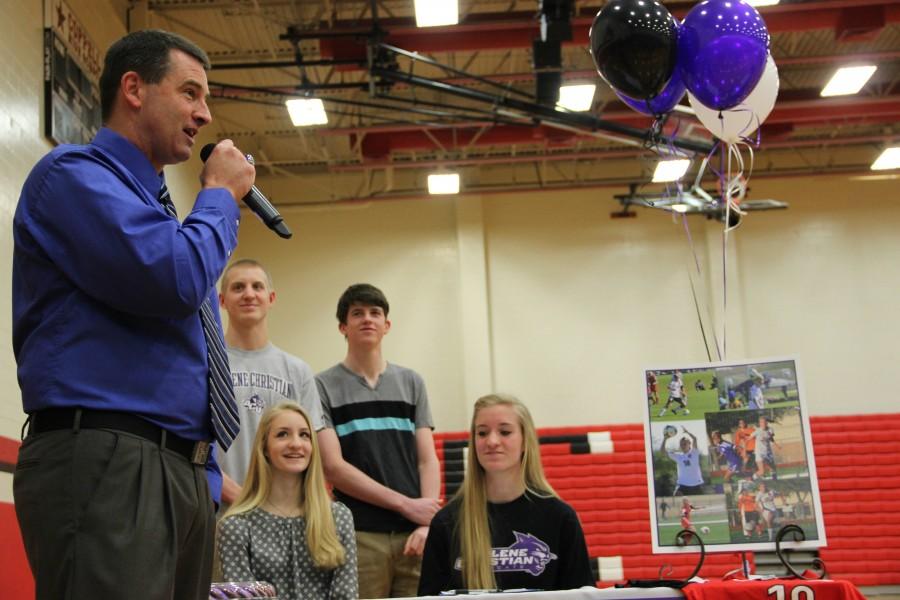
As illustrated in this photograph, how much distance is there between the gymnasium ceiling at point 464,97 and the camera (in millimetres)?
7953

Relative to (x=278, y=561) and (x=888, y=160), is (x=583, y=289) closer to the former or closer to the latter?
(x=888, y=160)

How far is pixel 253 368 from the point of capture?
10.8ft

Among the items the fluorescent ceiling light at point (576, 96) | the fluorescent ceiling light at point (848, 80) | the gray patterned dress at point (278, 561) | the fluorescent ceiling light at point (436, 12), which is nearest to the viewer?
the gray patterned dress at point (278, 561)

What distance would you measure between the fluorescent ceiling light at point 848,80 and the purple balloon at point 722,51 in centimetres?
490

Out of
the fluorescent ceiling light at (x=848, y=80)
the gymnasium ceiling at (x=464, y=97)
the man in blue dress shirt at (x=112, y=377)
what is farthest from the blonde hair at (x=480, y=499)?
the fluorescent ceiling light at (x=848, y=80)

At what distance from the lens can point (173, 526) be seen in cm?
136

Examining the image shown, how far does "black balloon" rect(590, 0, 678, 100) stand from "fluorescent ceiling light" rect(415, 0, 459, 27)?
2955 mm

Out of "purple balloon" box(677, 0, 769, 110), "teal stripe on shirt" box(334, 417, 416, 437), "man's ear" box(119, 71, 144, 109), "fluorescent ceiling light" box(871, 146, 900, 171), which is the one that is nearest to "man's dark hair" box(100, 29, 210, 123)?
"man's ear" box(119, 71, 144, 109)

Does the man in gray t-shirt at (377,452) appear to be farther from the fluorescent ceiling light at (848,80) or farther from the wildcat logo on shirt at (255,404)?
the fluorescent ceiling light at (848,80)

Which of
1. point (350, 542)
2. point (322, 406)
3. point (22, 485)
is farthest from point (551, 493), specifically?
point (22, 485)

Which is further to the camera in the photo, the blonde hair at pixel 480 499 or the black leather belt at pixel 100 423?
the blonde hair at pixel 480 499

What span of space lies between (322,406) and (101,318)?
226cm

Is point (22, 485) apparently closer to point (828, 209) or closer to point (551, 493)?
point (551, 493)

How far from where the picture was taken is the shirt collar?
5.03ft
